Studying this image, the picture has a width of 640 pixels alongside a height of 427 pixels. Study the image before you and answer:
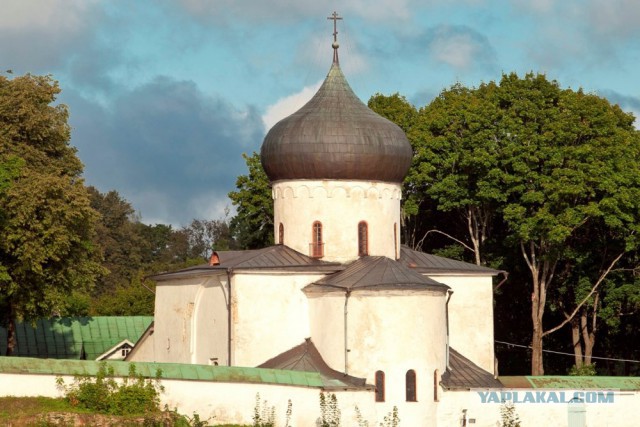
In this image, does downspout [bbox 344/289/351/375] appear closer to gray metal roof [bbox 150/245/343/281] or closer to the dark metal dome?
gray metal roof [bbox 150/245/343/281]

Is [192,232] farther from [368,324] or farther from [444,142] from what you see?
[368,324]

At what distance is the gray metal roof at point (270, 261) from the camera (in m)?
35.4

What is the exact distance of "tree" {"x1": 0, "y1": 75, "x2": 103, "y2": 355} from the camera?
1481 inches

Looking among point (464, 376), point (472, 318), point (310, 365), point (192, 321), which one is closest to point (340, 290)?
point (310, 365)

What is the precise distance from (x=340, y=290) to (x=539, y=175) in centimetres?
1331

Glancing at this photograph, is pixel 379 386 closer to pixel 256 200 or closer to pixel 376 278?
pixel 376 278

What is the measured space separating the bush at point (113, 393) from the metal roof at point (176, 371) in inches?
7.1

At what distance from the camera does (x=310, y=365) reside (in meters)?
33.8

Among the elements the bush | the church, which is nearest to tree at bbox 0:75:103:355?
the church

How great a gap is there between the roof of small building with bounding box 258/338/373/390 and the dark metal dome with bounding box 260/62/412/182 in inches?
188

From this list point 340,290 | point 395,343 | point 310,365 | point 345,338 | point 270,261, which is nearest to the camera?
point 395,343

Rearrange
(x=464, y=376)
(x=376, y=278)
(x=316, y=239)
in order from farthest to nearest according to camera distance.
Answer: (x=316, y=239) < (x=464, y=376) < (x=376, y=278)

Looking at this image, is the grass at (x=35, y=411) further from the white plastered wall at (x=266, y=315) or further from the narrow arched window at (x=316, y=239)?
the narrow arched window at (x=316, y=239)

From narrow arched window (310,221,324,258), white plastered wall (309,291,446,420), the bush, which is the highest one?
narrow arched window (310,221,324,258)
